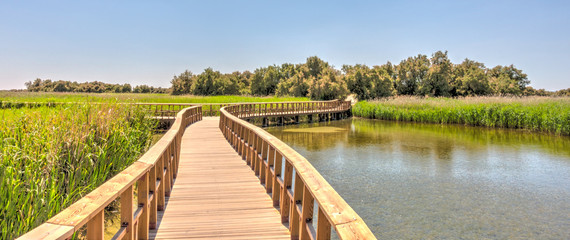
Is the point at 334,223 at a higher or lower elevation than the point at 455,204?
higher

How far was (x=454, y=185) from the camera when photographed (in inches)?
417

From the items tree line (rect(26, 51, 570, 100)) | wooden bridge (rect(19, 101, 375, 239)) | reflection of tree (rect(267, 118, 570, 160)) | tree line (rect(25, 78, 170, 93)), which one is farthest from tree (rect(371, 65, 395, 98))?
tree line (rect(25, 78, 170, 93))

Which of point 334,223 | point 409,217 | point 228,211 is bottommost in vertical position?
point 409,217

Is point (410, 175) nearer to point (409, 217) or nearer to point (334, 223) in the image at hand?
point (409, 217)

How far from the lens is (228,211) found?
499 cm

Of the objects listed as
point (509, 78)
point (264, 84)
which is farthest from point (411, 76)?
point (264, 84)

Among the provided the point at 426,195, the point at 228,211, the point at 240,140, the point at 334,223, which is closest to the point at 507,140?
the point at 426,195

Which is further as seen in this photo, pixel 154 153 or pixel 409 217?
pixel 409 217

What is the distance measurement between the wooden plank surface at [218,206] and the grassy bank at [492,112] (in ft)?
72.0

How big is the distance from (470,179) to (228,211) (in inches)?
353

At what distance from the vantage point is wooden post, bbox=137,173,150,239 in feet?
12.2

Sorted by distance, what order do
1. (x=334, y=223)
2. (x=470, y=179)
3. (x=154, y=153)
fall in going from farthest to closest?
(x=470, y=179) → (x=154, y=153) → (x=334, y=223)

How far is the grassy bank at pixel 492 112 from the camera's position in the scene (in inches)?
882

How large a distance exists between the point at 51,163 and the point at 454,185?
386 inches
